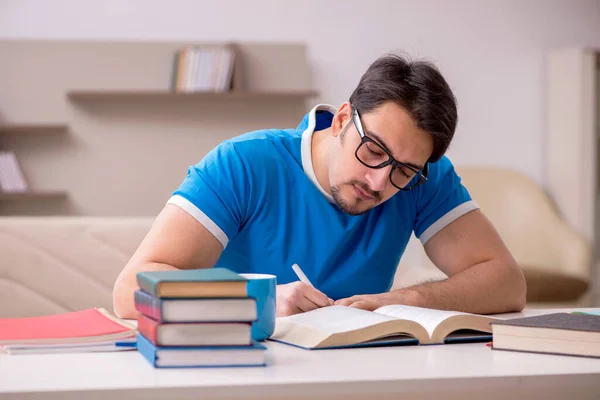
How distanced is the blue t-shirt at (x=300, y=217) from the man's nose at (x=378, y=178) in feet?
0.57

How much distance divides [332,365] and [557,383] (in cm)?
28

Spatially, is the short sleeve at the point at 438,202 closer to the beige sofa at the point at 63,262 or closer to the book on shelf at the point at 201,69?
the beige sofa at the point at 63,262

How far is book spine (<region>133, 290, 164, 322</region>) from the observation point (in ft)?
3.06

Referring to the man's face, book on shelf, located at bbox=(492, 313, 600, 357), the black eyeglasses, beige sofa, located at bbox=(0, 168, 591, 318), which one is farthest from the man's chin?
book on shelf, located at bbox=(492, 313, 600, 357)

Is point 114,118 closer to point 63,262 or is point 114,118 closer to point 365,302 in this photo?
point 63,262

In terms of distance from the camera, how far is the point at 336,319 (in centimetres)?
119

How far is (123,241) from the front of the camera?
2.18 m

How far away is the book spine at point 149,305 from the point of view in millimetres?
934

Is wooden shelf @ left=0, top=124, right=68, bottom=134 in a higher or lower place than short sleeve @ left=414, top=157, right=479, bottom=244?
higher

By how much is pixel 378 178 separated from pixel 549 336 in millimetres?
633

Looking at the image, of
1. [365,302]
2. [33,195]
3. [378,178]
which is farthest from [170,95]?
[365,302]

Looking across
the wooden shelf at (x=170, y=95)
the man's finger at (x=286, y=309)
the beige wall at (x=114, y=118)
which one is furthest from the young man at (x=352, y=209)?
the beige wall at (x=114, y=118)

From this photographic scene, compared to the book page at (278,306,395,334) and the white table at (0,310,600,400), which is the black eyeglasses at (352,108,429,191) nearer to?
the book page at (278,306,395,334)

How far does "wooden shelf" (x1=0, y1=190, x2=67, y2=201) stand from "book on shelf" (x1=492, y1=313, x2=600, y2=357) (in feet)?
11.1
